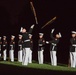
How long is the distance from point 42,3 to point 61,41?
12.3 ft

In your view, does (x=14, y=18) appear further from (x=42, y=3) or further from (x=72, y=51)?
(x=72, y=51)

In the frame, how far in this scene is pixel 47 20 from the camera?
24.3 metres

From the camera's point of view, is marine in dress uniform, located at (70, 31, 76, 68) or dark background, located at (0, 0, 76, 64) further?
dark background, located at (0, 0, 76, 64)

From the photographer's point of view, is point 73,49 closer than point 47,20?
Yes

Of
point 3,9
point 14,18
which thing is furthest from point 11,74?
point 3,9

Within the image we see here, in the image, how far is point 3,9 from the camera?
31.5 metres

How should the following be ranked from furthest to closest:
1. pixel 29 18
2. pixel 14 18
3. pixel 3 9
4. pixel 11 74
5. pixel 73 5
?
pixel 3 9 → pixel 14 18 → pixel 29 18 → pixel 73 5 → pixel 11 74

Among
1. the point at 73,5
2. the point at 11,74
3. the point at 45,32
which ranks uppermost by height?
the point at 73,5

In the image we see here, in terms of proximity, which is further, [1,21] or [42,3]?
[1,21]

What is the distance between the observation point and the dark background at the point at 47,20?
2222 centimetres

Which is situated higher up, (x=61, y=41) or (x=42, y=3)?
(x=42, y=3)

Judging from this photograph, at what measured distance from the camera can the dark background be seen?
72.9 feet

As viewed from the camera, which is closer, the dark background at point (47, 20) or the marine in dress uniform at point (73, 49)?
the marine in dress uniform at point (73, 49)

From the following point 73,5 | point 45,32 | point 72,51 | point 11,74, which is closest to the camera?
point 11,74
